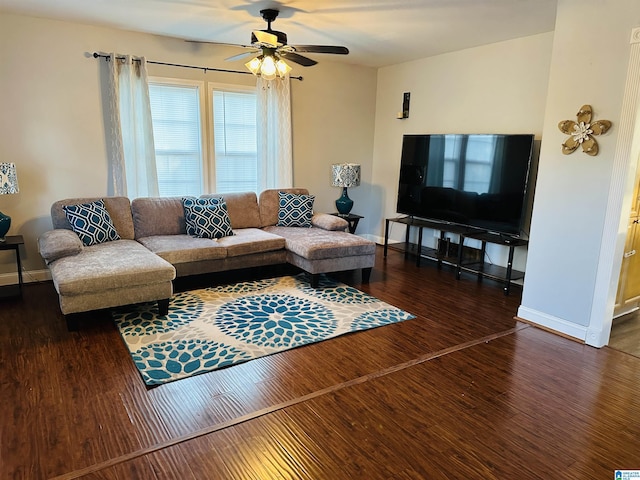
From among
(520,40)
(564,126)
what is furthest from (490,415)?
(520,40)

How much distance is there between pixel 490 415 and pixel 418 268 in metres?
3.04

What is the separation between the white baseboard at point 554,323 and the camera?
337 centimetres

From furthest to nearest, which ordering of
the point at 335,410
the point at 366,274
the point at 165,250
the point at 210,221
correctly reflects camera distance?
the point at 366,274, the point at 210,221, the point at 165,250, the point at 335,410

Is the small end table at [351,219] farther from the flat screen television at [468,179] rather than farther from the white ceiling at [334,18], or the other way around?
the white ceiling at [334,18]

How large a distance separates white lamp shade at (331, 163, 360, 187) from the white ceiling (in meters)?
1.51

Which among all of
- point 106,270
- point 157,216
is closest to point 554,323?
point 106,270

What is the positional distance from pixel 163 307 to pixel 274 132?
9.38 ft

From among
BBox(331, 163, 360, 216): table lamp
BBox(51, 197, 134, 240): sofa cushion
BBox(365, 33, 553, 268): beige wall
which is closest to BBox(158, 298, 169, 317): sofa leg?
BBox(51, 197, 134, 240): sofa cushion

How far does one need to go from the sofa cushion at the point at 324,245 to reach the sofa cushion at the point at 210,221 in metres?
0.64

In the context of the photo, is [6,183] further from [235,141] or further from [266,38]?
[266,38]

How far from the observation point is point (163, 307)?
3.57m

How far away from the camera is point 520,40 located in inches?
175

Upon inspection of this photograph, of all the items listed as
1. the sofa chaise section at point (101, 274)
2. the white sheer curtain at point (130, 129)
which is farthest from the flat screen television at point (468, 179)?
the sofa chaise section at point (101, 274)

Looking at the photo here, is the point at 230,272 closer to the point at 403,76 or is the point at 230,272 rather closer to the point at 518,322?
the point at 518,322
